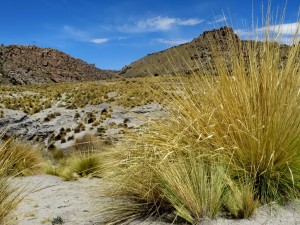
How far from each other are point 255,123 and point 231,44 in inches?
36.0

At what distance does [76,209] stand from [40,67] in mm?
105700

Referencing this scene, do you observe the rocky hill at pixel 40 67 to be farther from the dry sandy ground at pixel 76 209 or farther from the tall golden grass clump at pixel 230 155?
the tall golden grass clump at pixel 230 155

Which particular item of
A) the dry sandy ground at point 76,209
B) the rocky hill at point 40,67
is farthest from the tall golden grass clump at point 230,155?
the rocky hill at point 40,67

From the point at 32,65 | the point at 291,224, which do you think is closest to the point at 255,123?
the point at 291,224

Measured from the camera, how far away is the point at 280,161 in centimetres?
340

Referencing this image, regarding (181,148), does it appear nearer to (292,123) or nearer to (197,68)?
(292,123)

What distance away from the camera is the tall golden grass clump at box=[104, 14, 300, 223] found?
10.1 ft

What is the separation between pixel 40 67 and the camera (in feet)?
346

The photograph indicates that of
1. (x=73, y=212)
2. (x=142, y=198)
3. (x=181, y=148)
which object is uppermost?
(x=181, y=148)

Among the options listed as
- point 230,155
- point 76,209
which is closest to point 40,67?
point 76,209

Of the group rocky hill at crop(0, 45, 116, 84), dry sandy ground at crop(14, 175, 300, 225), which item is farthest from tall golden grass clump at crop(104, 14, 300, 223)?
rocky hill at crop(0, 45, 116, 84)

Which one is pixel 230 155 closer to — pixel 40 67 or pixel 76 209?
A: pixel 76 209

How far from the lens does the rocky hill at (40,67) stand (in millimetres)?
88875

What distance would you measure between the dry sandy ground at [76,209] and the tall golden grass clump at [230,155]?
11 centimetres
